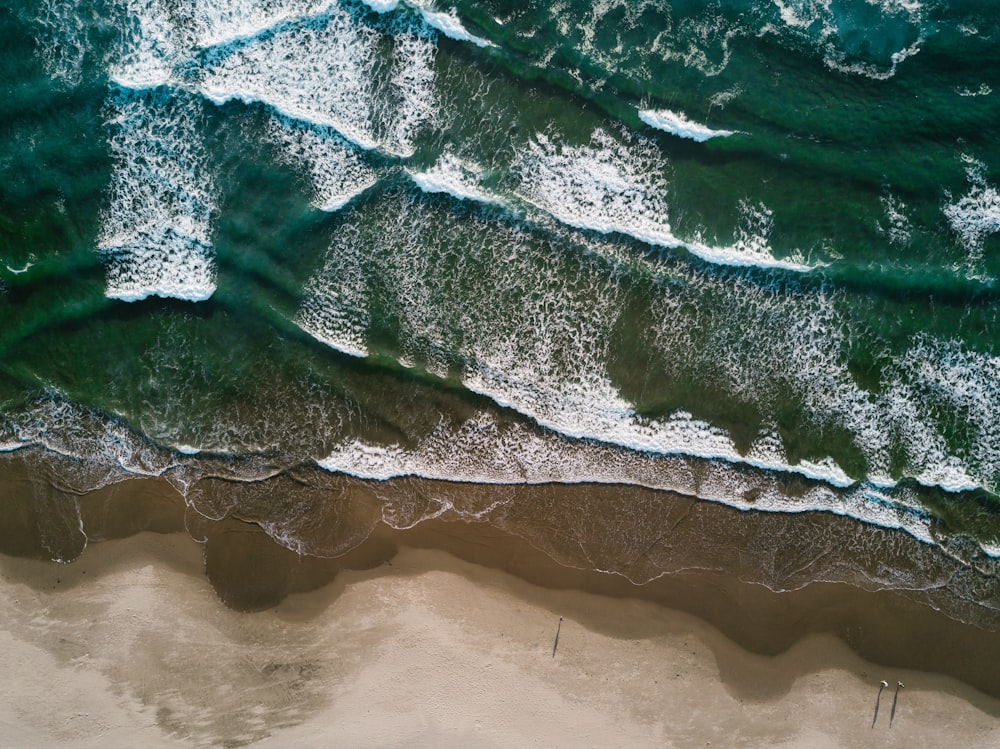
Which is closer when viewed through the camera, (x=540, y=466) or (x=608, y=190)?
(x=540, y=466)

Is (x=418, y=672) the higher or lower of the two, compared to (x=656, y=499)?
lower

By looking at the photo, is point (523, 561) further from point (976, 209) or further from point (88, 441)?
point (976, 209)

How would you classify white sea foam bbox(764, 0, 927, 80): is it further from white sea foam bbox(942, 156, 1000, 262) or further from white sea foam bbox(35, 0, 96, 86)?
white sea foam bbox(35, 0, 96, 86)

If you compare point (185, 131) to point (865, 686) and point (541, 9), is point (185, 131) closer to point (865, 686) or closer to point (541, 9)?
point (541, 9)

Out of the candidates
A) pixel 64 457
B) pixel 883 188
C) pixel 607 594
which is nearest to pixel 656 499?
pixel 607 594

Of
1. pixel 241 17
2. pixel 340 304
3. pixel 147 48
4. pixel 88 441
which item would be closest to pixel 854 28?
pixel 340 304

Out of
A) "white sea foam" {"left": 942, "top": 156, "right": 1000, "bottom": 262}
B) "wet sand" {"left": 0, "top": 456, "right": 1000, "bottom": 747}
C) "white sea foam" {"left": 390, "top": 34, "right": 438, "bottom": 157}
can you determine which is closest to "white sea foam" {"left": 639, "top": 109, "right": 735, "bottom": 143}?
"white sea foam" {"left": 390, "top": 34, "right": 438, "bottom": 157}

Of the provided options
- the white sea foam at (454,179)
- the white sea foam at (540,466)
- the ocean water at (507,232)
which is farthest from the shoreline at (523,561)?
the white sea foam at (454,179)
